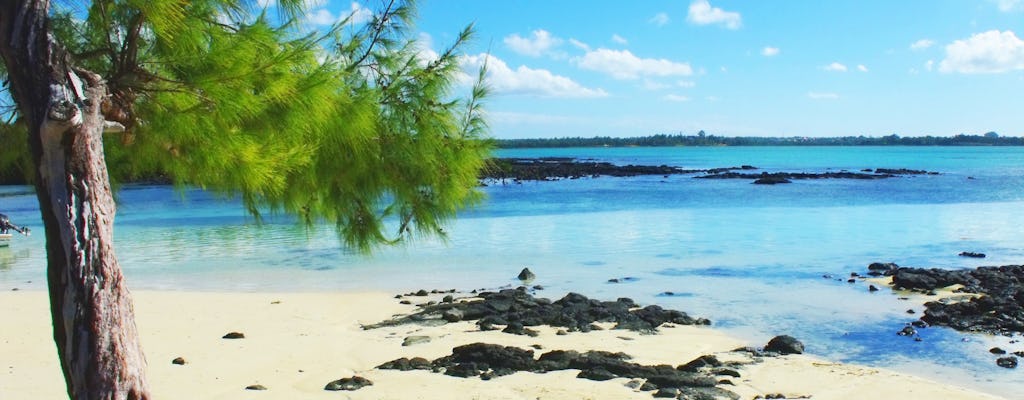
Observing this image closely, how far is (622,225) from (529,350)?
1703 centimetres

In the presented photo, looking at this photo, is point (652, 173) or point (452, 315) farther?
point (652, 173)

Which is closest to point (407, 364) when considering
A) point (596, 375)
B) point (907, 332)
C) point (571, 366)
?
point (571, 366)

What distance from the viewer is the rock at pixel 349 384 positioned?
7.03 metres

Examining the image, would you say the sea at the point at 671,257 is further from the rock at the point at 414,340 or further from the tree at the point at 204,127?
the rock at the point at 414,340

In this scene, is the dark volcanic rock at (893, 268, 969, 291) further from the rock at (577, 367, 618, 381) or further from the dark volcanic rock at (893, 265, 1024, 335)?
Answer: the rock at (577, 367, 618, 381)

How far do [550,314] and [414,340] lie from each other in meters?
1.97

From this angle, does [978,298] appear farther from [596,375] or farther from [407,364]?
[407,364]

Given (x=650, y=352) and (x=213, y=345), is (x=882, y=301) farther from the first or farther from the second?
(x=213, y=345)

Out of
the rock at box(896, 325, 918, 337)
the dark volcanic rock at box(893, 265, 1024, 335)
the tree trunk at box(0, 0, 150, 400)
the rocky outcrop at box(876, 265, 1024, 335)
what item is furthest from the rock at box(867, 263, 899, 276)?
the tree trunk at box(0, 0, 150, 400)

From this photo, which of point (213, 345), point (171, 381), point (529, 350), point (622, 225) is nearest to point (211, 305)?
point (213, 345)

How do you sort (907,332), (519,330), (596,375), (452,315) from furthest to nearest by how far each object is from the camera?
(452,315)
(907,332)
(519,330)
(596,375)

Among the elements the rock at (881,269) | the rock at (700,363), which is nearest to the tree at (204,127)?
the rock at (700,363)

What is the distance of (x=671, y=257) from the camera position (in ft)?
57.6

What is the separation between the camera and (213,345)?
29.4ft
